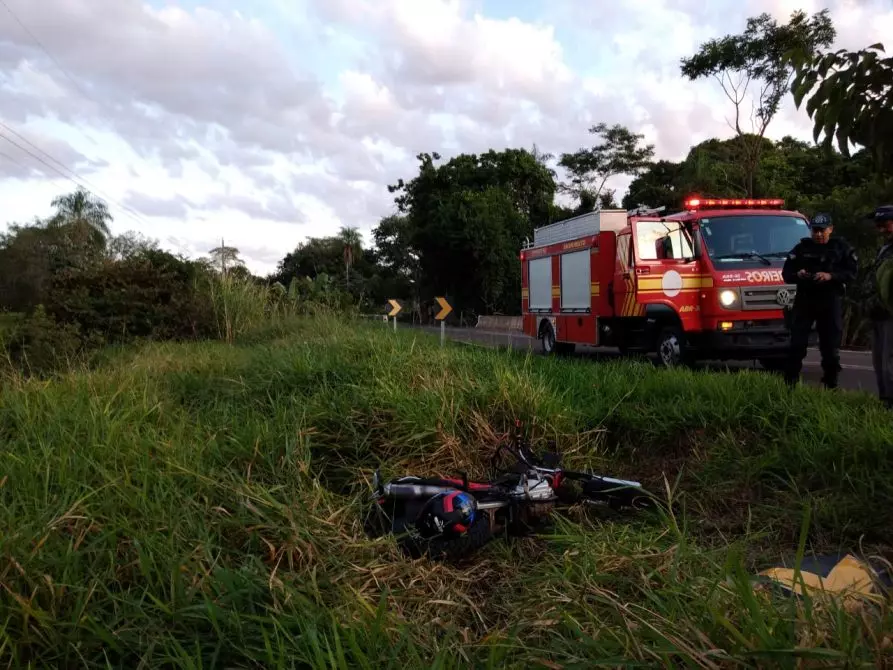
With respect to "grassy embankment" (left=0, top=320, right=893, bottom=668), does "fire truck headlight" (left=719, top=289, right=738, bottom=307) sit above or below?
above

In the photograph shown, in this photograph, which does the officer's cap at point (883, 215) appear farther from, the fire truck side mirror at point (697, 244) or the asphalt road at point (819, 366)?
the fire truck side mirror at point (697, 244)

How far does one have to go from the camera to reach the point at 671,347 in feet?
30.6

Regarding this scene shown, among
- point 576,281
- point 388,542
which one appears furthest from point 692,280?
point 388,542

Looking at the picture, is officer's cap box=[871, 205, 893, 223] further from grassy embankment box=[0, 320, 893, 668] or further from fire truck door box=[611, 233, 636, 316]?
fire truck door box=[611, 233, 636, 316]

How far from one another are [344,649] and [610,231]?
32.1 ft

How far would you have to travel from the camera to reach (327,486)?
3.85 meters

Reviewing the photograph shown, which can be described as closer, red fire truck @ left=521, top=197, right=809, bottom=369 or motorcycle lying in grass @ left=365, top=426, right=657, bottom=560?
motorcycle lying in grass @ left=365, top=426, right=657, bottom=560

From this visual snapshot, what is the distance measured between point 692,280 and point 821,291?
2.73 m

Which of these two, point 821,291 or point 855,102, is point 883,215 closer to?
point 821,291

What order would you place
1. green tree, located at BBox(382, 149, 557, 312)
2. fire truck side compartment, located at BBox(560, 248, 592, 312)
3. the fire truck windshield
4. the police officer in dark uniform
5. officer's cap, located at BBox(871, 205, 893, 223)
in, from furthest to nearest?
green tree, located at BBox(382, 149, 557, 312)
fire truck side compartment, located at BBox(560, 248, 592, 312)
the fire truck windshield
the police officer in dark uniform
officer's cap, located at BBox(871, 205, 893, 223)

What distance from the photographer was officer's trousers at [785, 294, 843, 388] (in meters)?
6.57

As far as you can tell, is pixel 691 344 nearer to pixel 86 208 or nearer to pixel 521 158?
pixel 521 158

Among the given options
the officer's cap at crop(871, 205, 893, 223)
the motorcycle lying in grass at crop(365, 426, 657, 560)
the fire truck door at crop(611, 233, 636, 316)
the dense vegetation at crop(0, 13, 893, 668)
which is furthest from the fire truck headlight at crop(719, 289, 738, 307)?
the motorcycle lying in grass at crop(365, 426, 657, 560)

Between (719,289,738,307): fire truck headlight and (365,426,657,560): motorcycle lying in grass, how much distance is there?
5.72 meters
